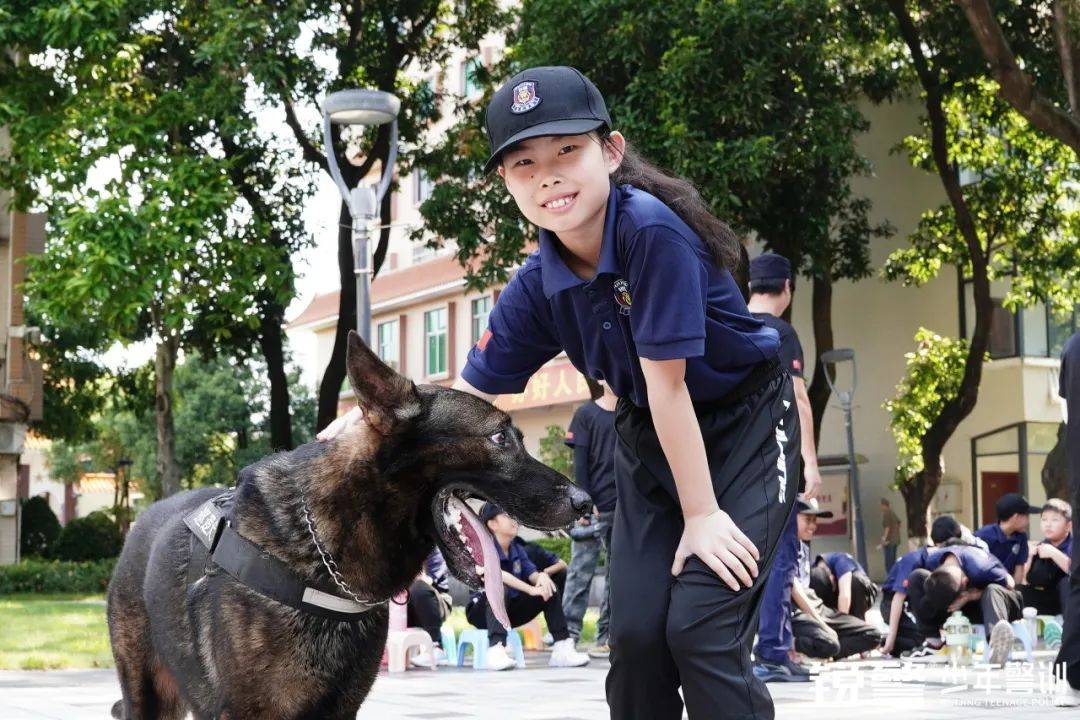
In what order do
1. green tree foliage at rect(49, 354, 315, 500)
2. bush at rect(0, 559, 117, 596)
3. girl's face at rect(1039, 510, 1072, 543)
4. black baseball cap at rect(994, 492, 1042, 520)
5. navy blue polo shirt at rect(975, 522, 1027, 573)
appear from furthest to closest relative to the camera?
1. green tree foliage at rect(49, 354, 315, 500)
2. bush at rect(0, 559, 117, 596)
3. navy blue polo shirt at rect(975, 522, 1027, 573)
4. black baseball cap at rect(994, 492, 1042, 520)
5. girl's face at rect(1039, 510, 1072, 543)

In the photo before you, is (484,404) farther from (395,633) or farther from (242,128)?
(242,128)

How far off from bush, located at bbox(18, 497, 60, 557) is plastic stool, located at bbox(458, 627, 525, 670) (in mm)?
26074

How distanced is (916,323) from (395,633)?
81.8 feet

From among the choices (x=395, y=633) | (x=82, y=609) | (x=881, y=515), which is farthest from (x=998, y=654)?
(x=881, y=515)

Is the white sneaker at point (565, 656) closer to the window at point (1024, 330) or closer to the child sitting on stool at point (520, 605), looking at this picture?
the child sitting on stool at point (520, 605)

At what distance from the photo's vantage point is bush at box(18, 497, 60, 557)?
34.6 metres

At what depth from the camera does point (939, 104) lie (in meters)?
23.1

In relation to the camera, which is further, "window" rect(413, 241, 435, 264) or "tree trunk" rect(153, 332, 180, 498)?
"window" rect(413, 241, 435, 264)

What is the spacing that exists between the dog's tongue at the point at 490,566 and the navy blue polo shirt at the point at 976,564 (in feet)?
25.2

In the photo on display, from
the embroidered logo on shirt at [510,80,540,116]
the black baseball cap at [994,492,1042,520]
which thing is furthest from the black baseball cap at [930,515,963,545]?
the embroidered logo on shirt at [510,80,540,116]

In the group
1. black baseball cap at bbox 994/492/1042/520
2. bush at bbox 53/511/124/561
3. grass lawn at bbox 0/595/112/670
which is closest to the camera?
grass lawn at bbox 0/595/112/670

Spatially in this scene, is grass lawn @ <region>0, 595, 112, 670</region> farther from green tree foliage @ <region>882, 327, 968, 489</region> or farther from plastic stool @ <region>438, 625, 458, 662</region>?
green tree foliage @ <region>882, 327, 968, 489</region>

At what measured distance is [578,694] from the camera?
8.57m

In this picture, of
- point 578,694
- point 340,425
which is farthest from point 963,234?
point 340,425
